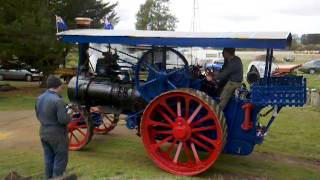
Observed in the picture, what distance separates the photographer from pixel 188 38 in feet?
26.1

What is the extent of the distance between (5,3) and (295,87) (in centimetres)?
1483

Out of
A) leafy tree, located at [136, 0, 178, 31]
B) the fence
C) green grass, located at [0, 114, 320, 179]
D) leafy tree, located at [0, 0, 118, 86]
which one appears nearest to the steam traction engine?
green grass, located at [0, 114, 320, 179]

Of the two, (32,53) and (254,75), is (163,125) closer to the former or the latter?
(254,75)

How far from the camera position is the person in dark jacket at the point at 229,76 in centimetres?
809

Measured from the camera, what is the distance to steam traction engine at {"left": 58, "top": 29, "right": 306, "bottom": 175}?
299 inches

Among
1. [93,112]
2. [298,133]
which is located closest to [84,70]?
[93,112]

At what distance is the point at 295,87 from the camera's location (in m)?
7.43

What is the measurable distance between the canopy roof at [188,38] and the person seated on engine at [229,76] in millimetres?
560

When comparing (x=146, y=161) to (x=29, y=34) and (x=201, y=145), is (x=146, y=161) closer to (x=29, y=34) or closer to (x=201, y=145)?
(x=201, y=145)

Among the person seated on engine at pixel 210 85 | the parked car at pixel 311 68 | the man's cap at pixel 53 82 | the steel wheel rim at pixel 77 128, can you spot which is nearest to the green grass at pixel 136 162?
the steel wheel rim at pixel 77 128

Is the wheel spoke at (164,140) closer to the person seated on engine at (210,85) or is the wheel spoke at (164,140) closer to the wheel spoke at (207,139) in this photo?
the wheel spoke at (207,139)

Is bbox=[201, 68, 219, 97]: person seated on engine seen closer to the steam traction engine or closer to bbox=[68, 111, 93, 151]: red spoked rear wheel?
the steam traction engine

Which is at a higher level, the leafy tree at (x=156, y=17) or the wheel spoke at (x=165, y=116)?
the leafy tree at (x=156, y=17)

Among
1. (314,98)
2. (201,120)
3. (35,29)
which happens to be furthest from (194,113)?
(35,29)
